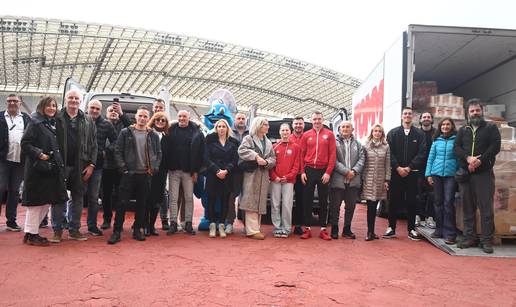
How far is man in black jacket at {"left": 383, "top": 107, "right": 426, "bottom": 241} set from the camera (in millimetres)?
5879

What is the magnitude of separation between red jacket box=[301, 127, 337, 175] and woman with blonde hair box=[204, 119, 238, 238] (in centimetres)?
110

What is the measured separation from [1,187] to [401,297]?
17.8 feet

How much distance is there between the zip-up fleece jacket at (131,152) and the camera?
17.3 ft

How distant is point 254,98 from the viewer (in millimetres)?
41125

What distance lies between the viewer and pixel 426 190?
669cm

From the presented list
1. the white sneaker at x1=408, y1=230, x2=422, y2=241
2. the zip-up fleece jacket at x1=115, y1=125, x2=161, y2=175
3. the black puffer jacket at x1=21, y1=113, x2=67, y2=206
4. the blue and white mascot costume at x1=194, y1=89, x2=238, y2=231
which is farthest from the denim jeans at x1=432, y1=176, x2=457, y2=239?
the black puffer jacket at x1=21, y1=113, x2=67, y2=206

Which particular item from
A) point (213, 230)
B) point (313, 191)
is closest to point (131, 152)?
point (213, 230)

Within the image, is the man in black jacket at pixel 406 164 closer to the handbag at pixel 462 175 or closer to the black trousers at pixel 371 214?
the black trousers at pixel 371 214

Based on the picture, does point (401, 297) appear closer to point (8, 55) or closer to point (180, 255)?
point (180, 255)

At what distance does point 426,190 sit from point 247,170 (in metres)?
3.14

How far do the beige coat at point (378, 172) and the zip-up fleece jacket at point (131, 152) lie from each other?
120 inches

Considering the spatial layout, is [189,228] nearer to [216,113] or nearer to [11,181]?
→ [216,113]

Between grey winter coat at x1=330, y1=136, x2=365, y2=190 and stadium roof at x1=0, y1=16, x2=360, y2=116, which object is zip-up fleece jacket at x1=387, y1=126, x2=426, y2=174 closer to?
grey winter coat at x1=330, y1=136, x2=365, y2=190

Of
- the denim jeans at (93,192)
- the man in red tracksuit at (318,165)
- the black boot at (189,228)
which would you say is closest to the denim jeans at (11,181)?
the denim jeans at (93,192)
